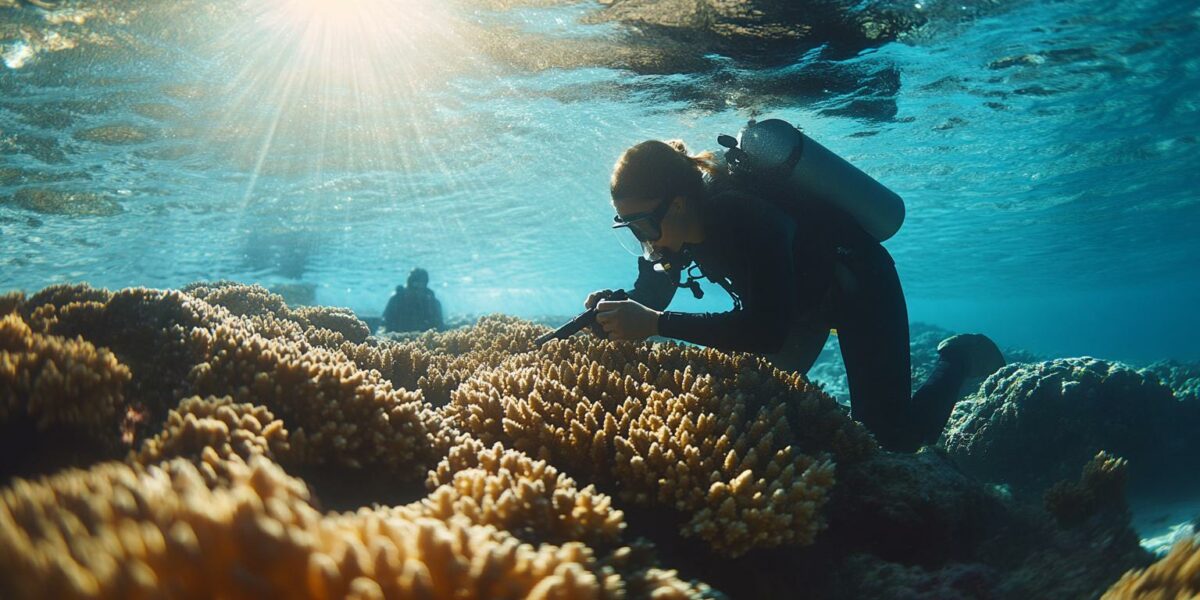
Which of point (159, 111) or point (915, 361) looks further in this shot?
point (915, 361)

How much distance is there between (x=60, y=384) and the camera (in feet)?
8.36

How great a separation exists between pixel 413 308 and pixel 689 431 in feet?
50.5

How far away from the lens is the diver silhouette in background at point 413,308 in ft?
55.6

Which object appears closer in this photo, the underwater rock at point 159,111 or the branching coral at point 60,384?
the branching coral at point 60,384

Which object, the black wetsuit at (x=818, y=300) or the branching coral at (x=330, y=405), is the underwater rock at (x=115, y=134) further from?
the black wetsuit at (x=818, y=300)

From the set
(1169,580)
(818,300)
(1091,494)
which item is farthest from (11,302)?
(1091,494)

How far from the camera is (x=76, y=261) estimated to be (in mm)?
27625

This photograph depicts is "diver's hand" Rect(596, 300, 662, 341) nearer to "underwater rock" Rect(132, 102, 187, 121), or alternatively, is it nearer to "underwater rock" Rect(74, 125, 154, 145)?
"underwater rock" Rect(132, 102, 187, 121)

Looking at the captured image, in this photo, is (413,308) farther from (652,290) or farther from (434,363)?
(652,290)

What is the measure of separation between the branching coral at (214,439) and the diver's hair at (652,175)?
2922mm

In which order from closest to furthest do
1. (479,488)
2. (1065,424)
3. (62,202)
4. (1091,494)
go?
(479,488)
(1091,494)
(1065,424)
(62,202)

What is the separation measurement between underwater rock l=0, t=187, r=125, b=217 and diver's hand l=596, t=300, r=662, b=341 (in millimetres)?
22391

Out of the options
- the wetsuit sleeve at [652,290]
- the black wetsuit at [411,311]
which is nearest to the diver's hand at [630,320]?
the wetsuit sleeve at [652,290]

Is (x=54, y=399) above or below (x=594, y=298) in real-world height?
above
